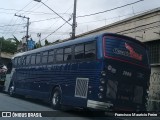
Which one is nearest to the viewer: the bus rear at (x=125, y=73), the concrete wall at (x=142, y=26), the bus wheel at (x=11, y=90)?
the bus rear at (x=125, y=73)

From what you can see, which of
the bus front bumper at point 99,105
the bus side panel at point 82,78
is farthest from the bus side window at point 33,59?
the bus front bumper at point 99,105

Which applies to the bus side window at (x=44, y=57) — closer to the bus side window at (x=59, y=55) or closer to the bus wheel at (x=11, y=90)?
the bus side window at (x=59, y=55)

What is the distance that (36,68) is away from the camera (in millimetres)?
22047

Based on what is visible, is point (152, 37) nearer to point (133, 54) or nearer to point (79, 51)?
point (133, 54)

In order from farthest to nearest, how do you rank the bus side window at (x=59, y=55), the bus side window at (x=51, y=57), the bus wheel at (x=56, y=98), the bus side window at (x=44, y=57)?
the bus side window at (x=44, y=57) < the bus side window at (x=51, y=57) < the bus side window at (x=59, y=55) < the bus wheel at (x=56, y=98)

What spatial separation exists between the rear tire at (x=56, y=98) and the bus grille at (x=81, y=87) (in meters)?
1.90

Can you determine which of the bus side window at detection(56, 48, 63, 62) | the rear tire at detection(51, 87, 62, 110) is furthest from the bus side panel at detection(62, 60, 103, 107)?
the bus side window at detection(56, 48, 63, 62)

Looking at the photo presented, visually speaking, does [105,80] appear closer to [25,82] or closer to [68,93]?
[68,93]

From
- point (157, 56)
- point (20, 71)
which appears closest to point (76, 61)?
point (157, 56)

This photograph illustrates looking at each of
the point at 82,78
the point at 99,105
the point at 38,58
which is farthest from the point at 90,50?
the point at 38,58

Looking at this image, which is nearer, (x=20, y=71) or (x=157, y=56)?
(x=157, y=56)

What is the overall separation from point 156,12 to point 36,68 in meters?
7.88

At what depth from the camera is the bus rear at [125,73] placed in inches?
590

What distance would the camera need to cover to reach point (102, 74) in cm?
1473
